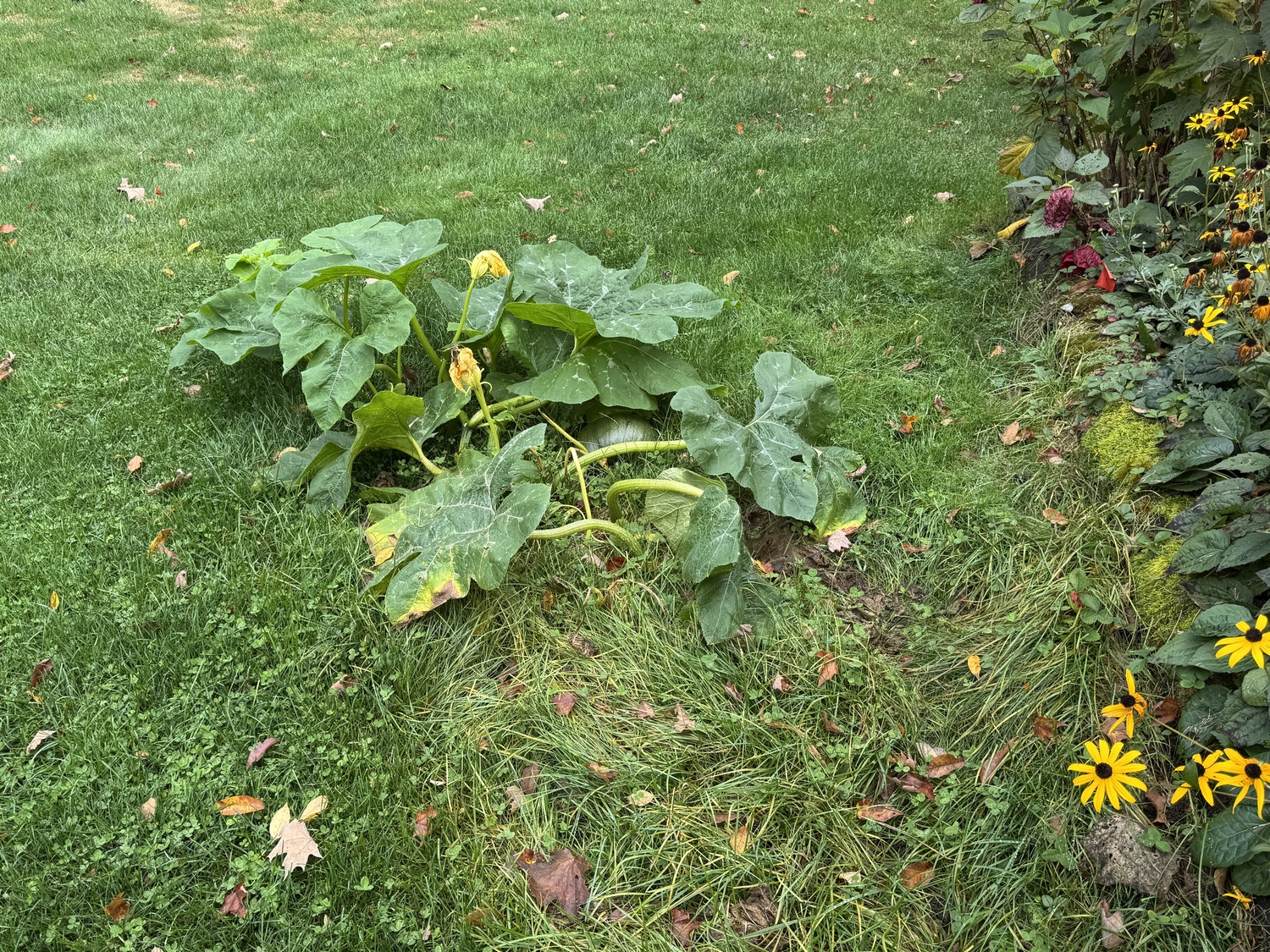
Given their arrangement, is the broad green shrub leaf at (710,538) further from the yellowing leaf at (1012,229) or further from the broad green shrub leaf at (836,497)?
the yellowing leaf at (1012,229)

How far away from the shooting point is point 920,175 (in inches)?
190

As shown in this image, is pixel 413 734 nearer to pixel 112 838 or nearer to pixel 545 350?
pixel 112 838

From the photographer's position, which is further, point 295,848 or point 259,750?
point 259,750

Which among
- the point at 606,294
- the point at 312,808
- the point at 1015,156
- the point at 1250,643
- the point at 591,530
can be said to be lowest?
the point at 312,808

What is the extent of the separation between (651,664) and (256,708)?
3.54 feet

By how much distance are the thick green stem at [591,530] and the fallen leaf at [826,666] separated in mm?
651

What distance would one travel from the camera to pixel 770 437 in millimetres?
2674

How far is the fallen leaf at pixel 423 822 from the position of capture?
6.58ft

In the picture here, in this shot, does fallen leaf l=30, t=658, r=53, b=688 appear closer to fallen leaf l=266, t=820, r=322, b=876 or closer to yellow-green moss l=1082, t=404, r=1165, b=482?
fallen leaf l=266, t=820, r=322, b=876

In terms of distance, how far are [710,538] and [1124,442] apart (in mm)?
1354

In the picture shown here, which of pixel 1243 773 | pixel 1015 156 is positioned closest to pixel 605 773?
pixel 1243 773

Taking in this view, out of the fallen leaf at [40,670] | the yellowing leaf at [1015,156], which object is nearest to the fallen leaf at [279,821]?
the fallen leaf at [40,670]

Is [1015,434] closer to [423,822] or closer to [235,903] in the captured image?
[423,822]

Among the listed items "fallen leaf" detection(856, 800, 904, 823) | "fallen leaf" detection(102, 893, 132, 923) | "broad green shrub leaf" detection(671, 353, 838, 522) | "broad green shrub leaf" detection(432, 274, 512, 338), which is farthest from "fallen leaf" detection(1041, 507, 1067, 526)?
"fallen leaf" detection(102, 893, 132, 923)
